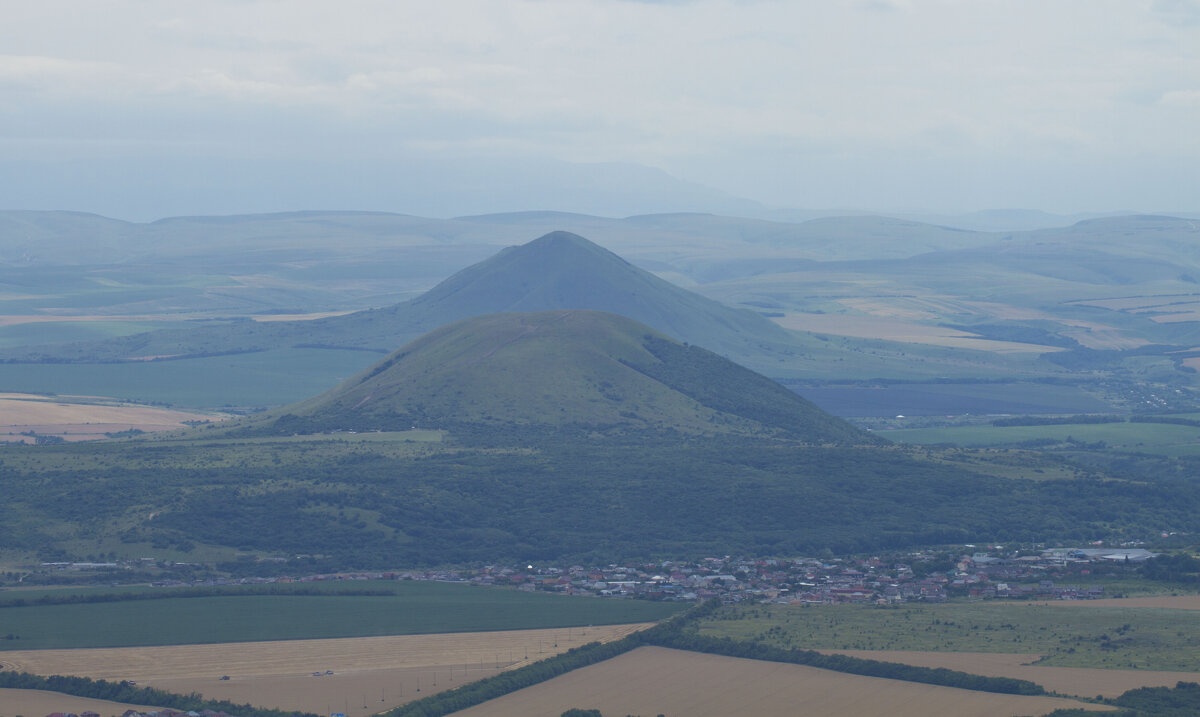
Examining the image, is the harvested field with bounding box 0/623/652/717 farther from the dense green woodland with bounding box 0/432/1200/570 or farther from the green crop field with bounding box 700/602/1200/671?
the dense green woodland with bounding box 0/432/1200/570

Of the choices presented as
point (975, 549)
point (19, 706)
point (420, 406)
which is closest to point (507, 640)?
point (19, 706)

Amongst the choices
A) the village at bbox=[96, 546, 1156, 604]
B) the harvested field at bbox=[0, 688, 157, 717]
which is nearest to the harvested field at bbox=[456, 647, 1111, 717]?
the harvested field at bbox=[0, 688, 157, 717]

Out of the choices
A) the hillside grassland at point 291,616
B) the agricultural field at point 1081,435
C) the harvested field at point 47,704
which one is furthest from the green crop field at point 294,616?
the agricultural field at point 1081,435

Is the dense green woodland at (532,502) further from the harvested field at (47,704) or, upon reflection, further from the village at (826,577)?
the harvested field at (47,704)

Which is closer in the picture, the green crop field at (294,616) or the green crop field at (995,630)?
the green crop field at (995,630)

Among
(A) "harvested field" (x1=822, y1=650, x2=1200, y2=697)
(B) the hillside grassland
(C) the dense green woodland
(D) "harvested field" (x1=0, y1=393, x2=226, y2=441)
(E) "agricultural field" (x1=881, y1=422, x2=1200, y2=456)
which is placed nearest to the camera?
(A) "harvested field" (x1=822, y1=650, x2=1200, y2=697)

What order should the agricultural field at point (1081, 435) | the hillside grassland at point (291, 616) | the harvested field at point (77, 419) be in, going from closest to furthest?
the hillside grassland at point (291, 616) < the agricultural field at point (1081, 435) < the harvested field at point (77, 419)

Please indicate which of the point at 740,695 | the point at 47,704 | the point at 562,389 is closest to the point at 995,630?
the point at 740,695

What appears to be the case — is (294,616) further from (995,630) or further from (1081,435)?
(1081,435)
